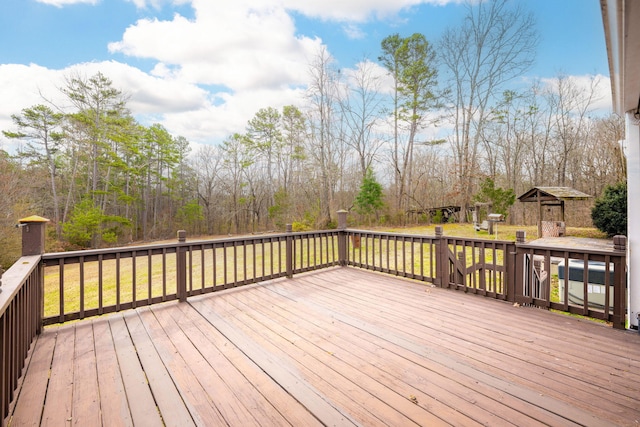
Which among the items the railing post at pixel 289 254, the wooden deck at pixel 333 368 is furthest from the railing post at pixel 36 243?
the railing post at pixel 289 254

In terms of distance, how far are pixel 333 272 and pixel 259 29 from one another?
682 cm

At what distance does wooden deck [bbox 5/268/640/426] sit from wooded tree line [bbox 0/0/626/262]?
30.6ft

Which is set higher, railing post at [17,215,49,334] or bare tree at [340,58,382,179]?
bare tree at [340,58,382,179]

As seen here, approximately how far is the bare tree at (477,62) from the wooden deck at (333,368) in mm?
11396

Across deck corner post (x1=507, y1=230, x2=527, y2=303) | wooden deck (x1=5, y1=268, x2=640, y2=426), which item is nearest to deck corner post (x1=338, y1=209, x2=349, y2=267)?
wooden deck (x1=5, y1=268, x2=640, y2=426)

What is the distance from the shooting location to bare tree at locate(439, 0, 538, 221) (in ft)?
37.7

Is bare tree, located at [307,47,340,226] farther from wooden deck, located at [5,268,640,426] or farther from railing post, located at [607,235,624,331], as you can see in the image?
railing post, located at [607,235,624,331]

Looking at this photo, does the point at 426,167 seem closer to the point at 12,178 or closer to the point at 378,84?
the point at 378,84

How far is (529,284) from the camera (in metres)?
3.36

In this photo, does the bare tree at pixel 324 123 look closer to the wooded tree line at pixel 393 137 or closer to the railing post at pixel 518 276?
the wooded tree line at pixel 393 137

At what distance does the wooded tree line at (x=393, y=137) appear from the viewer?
Answer: 12.1 m

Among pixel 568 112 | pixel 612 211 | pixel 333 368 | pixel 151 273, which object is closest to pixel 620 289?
pixel 333 368

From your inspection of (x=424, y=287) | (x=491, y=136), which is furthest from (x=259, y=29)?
(x=491, y=136)

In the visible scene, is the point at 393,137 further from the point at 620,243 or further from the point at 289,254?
the point at 620,243
